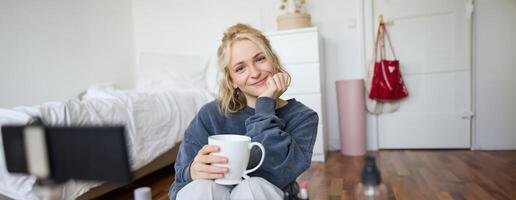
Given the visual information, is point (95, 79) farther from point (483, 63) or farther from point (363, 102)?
point (483, 63)

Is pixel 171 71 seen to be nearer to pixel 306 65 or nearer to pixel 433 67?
pixel 306 65

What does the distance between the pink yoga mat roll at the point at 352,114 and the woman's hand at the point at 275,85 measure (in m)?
1.74

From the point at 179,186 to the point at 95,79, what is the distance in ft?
7.61

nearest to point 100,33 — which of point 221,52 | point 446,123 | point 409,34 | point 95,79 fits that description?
point 95,79

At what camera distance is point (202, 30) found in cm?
290

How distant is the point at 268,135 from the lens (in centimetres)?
62

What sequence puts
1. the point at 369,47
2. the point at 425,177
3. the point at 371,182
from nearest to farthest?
the point at 371,182 → the point at 425,177 → the point at 369,47

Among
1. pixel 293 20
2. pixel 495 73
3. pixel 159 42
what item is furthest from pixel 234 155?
pixel 159 42

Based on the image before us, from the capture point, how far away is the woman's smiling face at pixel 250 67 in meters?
Result: 0.76

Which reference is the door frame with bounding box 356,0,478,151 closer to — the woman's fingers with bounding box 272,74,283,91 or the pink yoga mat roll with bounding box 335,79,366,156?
the pink yoga mat roll with bounding box 335,79,366,156

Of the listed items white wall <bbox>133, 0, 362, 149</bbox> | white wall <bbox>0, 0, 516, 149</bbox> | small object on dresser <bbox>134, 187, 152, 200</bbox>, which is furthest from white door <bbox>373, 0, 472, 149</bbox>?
small object on dresser <bbox>134, 187, 152, 200</bbox>

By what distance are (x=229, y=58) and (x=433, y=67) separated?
2148 millimetres

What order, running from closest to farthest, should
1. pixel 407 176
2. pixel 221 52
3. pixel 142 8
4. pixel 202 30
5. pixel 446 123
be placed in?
pixel 221 52 < pixel 407 176 < pixel 446 123 < pixel 202 30 < pixel 142 8

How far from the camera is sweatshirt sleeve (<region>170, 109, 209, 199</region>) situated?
70 cm
